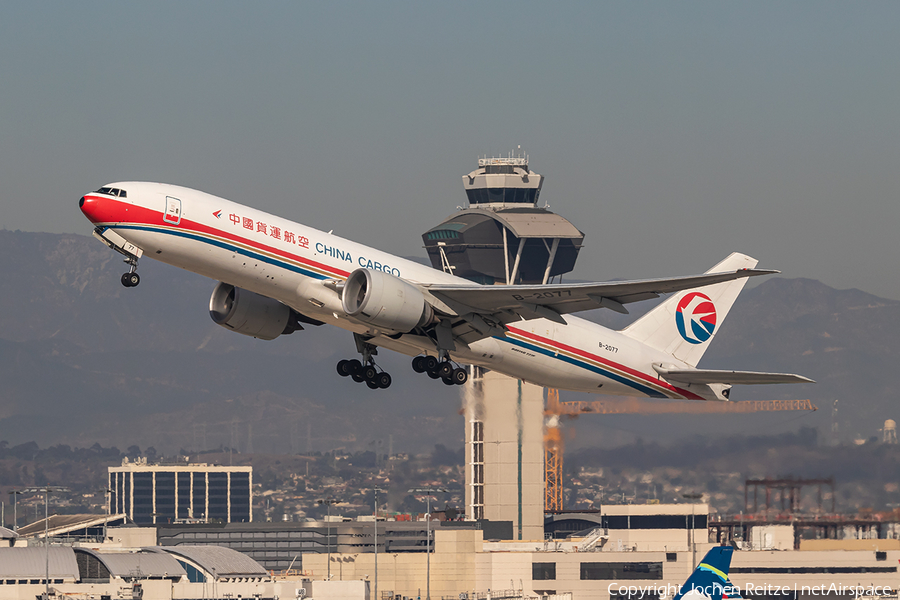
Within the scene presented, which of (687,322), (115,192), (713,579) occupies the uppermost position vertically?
(115,192)

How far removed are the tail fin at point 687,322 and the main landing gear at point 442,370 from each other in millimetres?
8816

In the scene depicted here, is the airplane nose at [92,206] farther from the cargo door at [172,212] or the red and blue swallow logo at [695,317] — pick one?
the red and blue swallow logo at [695,317]

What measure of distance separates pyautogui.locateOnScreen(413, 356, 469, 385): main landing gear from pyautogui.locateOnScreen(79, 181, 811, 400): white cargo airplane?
0.04 m

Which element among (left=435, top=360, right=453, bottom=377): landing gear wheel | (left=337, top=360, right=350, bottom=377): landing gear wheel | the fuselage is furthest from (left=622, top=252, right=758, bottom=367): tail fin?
(left=337, top=360, right=350, bottom=377): landing gear wheel

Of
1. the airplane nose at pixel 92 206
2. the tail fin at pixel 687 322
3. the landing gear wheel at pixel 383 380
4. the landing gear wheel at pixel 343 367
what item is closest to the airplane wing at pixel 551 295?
the landing gear wheel at pixel 383 380

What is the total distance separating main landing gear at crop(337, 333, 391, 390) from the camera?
4853 centimetres

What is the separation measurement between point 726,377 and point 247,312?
16566 millimetres

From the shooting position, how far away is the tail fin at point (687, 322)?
174 feet

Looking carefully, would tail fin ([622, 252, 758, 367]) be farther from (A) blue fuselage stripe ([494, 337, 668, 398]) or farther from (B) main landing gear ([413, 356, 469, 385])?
(B) main landing gear ([413, 356, 469, 385])

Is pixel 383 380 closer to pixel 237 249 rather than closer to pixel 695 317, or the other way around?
pixel 237 249

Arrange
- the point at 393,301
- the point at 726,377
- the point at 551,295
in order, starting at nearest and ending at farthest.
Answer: the point at 393,301 → the point at 551,295 → the point at 726,377

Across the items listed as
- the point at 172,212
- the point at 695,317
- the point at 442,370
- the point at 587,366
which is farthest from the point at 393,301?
the point at 695,317

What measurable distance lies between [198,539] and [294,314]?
106388 mm

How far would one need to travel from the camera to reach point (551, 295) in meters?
44.1
